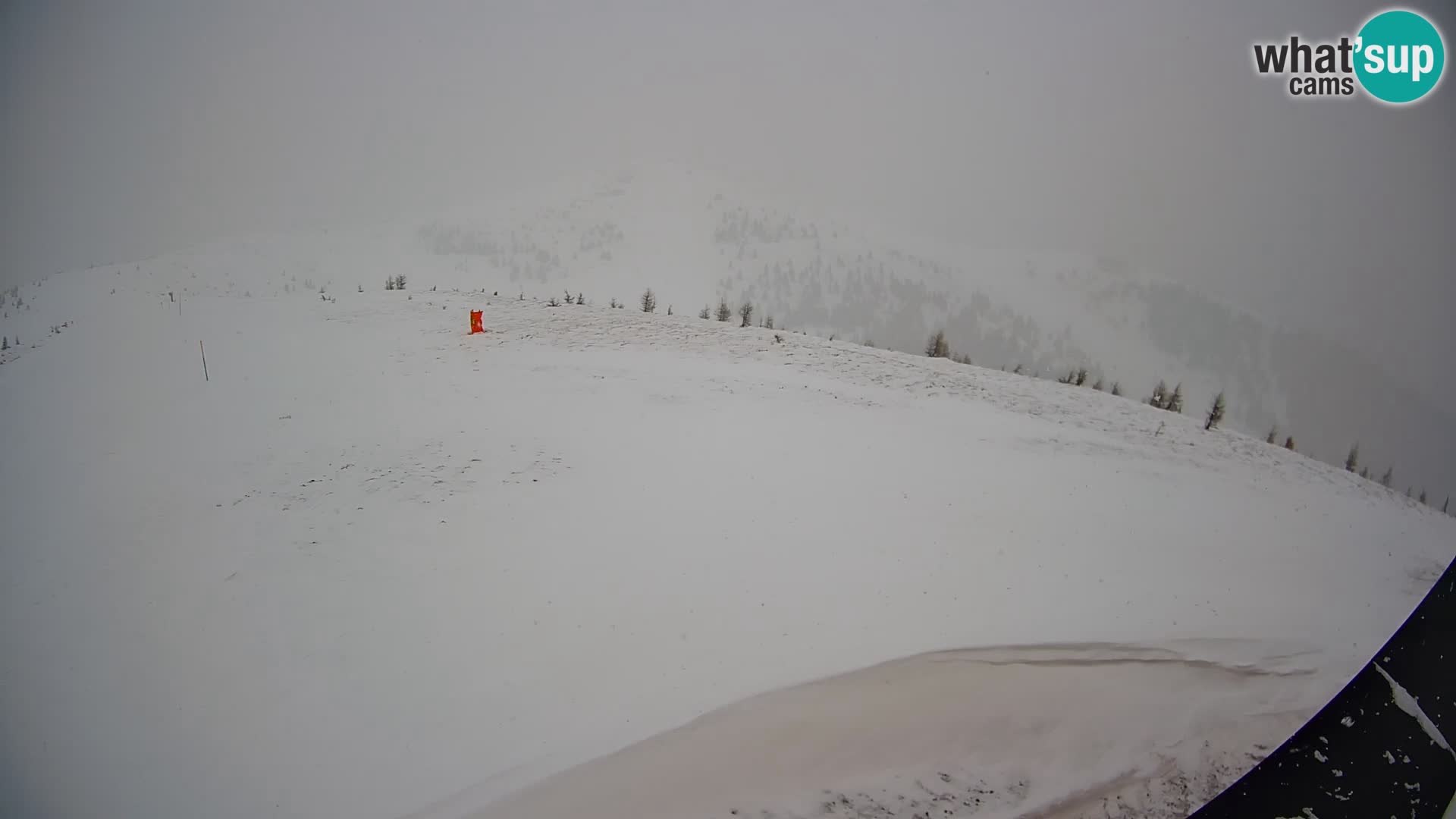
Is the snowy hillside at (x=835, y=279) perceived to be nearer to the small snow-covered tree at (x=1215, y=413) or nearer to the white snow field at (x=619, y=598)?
the small snow-covered tree at (x=1215, y=413)

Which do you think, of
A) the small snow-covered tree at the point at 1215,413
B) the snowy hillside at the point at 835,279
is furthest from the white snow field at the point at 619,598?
the snowy hillside at the point at 835,279

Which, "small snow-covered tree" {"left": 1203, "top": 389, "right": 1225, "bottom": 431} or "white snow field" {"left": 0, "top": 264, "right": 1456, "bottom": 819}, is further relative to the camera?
"small snow-covered tree" {"left": 1203, "top": 389, "right": 1225, "bottom": 431}

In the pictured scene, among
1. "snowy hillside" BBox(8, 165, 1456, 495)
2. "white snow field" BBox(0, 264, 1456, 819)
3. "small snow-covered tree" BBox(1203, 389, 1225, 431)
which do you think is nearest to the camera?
"white snow field" BBox(0, 264, 1456, 819)

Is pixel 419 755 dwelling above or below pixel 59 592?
below

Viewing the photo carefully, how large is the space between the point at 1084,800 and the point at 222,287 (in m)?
22.0

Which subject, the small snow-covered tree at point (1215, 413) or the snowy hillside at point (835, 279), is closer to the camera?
the small snow-covered tree at point (1215, 413)

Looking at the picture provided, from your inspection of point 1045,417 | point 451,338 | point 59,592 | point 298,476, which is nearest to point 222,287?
point 451,338

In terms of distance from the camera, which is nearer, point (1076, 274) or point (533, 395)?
point (533, 395)

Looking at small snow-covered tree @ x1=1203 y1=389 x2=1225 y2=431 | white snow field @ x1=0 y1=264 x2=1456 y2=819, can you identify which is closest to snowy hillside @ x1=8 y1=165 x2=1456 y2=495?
small snow-covered tree @ x1=1203 y1=389 x2=1225 y2=431

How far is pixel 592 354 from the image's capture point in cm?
1195

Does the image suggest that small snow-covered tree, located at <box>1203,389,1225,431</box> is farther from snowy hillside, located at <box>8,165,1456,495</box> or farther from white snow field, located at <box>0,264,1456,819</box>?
snowy hillside, located at <box>8,165,1456,495</box>

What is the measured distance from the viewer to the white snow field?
3.81m

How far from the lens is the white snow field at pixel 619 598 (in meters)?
3.81

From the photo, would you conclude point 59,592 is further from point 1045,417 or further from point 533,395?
point 1045,417
